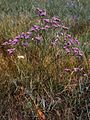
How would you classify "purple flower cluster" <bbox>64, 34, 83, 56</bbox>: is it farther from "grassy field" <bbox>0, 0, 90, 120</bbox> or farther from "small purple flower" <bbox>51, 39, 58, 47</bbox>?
"small purple flower" <bbox>51, 39, 58, 47</bbox>

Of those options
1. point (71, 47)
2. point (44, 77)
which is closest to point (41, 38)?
point (71, 47)

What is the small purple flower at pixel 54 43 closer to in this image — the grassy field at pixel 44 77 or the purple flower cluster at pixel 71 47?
the grassy field at pixel 44 77

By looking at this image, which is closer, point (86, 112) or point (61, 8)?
point (86, 112)

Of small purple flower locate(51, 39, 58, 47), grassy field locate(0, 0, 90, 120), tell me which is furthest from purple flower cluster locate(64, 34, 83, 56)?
small purple flower locate(51, 39, 58, 47)

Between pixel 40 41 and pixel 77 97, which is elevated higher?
pixel 40 41

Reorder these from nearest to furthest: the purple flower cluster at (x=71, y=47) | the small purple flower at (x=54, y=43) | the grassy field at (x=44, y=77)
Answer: the grassy field at (x=44, y=77), the purple flower cluster at (x=71, y=47), the small purple flower at (x=54, y=43)

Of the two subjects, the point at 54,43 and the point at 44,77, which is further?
the point at 54,43

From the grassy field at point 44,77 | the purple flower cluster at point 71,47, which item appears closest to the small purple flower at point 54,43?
the grassy field at point 44,77

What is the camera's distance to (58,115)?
3.02 metres

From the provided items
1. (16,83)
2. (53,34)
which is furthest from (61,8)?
(16,83)

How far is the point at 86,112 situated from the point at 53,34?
1298mm

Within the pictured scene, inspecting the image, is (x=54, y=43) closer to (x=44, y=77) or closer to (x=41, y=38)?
(x=41, y=38)

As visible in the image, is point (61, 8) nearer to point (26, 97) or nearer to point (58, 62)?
point (58, 62)

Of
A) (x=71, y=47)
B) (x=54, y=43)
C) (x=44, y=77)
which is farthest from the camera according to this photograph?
(x=71, y=47)
